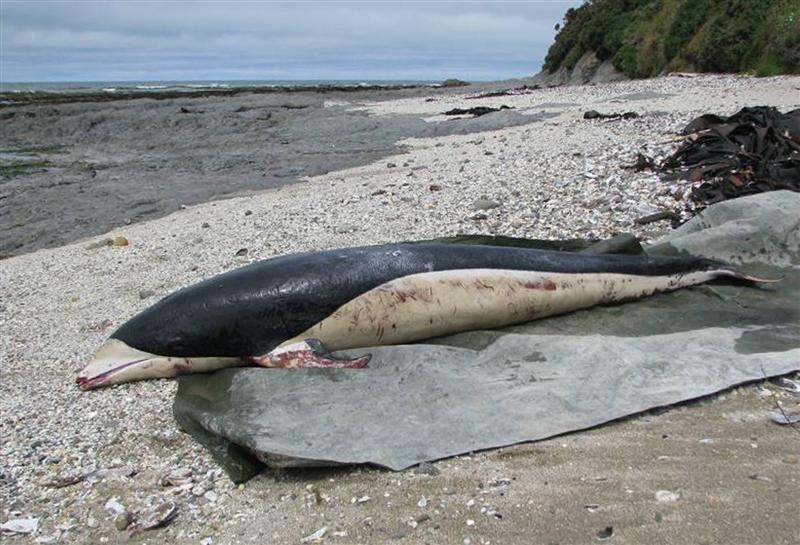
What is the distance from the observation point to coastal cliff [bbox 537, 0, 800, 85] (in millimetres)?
23828

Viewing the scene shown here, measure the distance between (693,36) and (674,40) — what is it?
101cm

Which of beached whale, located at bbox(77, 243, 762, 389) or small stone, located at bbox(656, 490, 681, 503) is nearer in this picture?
small stone, located at bbox(656, 490, 681, 503)

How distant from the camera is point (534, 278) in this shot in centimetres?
532

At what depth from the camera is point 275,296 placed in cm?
498

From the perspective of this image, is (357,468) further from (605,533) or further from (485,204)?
(485,204)

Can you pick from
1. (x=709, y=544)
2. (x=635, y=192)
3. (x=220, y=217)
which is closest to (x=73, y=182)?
(x=220, y=217)

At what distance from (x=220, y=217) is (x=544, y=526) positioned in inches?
321

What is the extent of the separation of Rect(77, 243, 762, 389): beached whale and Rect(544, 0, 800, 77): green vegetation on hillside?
20.3 m

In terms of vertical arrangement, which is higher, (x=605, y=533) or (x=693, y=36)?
(x=693, y=36)

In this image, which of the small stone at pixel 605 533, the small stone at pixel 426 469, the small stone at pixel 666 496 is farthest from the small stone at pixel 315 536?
the small stone at pixel 666 496

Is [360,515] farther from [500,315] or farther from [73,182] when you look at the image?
[73,182]

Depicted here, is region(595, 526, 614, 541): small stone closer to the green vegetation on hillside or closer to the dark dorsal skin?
the dark dorsal skin

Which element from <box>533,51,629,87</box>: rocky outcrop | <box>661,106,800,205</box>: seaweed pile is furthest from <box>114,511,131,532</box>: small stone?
<box>533,51,629,87</box>: rocky outcrop

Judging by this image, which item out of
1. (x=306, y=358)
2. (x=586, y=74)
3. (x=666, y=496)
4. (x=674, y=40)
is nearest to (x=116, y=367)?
(x=306, y=358)
